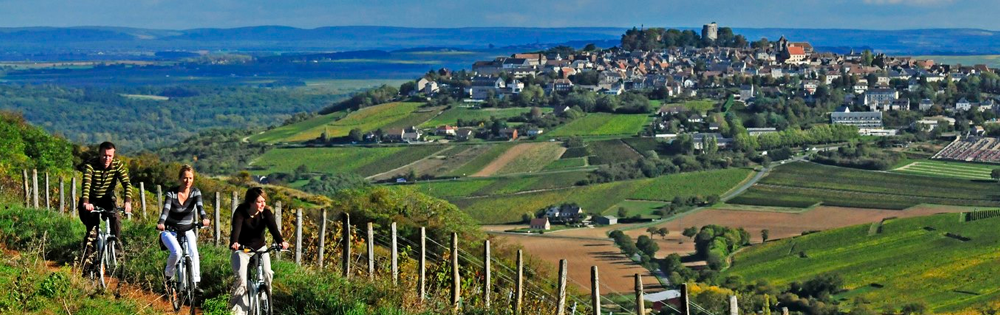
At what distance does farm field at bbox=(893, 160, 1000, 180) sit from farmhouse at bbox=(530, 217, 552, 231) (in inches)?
697

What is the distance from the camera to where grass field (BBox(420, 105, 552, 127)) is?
70225 millimetres

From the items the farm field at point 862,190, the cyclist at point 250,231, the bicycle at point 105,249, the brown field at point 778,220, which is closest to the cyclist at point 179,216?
the cyclist at point 250,231

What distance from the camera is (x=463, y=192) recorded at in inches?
1893

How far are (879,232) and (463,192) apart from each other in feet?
55.5

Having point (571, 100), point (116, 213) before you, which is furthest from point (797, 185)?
point (116, 213)

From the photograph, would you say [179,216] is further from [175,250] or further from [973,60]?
[973,60]

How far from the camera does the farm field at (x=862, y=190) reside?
142 feet

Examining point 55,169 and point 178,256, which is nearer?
point 178,256

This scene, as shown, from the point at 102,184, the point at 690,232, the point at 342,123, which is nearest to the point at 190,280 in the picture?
the point at 102,184

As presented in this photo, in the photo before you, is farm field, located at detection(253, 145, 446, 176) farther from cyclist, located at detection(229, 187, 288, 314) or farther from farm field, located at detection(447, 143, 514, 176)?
cyclist, located at detection(229, 187, 288, 314)

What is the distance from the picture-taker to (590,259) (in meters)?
31.6

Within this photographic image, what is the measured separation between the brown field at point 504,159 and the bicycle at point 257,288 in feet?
150

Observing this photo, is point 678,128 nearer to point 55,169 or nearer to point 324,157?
point 324,157

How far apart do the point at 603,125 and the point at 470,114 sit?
9226 millimetres
